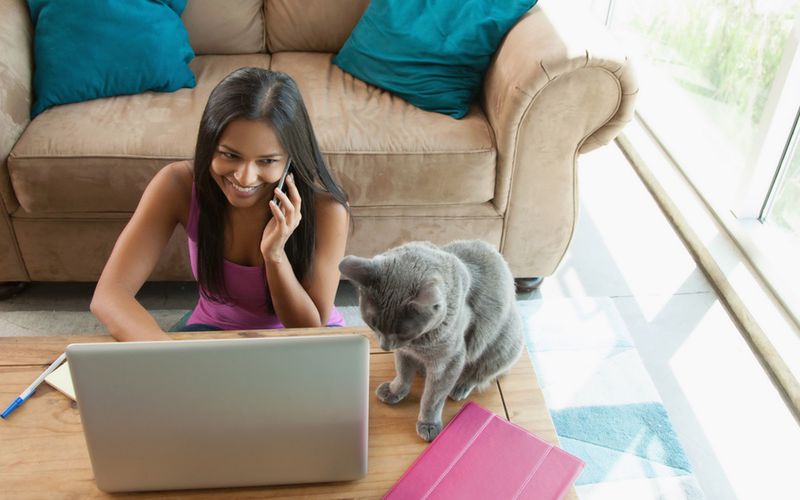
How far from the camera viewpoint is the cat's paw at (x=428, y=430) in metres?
0.93

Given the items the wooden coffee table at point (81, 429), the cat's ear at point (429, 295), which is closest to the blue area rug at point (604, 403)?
the wooden coffee table at point (81, 429)

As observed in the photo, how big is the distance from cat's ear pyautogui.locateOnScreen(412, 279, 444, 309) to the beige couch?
916 mm

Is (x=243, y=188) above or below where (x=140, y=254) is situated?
above

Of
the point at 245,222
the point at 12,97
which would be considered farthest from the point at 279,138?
the point at 12,97

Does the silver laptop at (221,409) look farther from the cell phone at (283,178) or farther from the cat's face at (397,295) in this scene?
the cell phone at (283,178)

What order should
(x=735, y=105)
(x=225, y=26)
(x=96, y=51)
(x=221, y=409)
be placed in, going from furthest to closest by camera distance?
(x=735, y=105) < (x=225, y=26) < (x=96, y=51) < (x=221, y=409)

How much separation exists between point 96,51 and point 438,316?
1489mm

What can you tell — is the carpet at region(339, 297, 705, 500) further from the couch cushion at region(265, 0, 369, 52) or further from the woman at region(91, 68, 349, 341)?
the couch cushion at region(265, 0, 369, 52)

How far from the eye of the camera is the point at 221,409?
0.78 m

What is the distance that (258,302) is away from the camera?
139cm

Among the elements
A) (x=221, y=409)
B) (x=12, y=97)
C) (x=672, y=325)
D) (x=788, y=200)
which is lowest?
(x=672, y=325)

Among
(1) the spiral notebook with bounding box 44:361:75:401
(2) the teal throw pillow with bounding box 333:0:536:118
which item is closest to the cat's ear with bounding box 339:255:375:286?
(1) the spiral notebook with bounding box 44:361:75:401

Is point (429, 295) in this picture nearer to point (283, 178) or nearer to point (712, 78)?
point (283, 178)

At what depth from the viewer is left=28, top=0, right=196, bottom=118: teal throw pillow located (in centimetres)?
183
